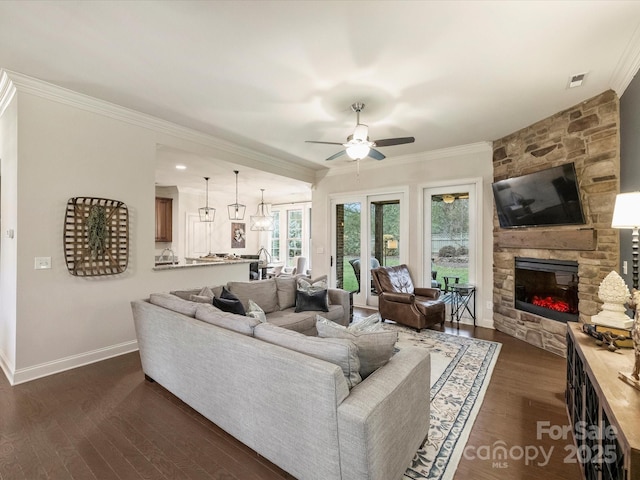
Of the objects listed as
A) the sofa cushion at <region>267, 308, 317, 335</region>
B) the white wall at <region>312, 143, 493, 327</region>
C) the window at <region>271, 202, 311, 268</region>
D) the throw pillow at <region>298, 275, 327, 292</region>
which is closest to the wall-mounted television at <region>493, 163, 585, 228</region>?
the white wall at <region>312, 143, 493, 327</region>

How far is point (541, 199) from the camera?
3797 millimetres

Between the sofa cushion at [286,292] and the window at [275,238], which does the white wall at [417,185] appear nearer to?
the sofa cushion at [286,292]

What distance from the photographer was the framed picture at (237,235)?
926 centimetres

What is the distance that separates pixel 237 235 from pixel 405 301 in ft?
20.7

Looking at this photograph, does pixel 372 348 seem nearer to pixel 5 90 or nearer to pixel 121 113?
pixel 121 113

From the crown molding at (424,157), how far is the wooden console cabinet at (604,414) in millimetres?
3308

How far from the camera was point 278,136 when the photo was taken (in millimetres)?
4461

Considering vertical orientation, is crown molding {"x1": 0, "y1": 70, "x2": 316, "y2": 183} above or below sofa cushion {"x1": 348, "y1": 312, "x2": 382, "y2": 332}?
above

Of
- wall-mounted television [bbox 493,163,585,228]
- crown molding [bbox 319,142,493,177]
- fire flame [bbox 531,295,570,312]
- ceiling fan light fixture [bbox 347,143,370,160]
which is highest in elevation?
crown molding [bbox 319,142,493,177]

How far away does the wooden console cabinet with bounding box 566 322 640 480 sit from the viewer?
111 centimetres

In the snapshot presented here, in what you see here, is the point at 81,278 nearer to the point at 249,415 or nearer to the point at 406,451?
the point at 249,415

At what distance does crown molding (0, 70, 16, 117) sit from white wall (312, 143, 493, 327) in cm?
474

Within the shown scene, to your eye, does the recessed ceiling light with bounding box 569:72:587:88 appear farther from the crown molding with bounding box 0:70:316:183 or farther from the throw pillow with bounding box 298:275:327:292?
the crown molding with bounding box 0:70:316:183

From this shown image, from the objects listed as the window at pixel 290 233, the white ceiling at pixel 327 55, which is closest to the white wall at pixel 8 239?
the white ceiling at pixel 327 55
